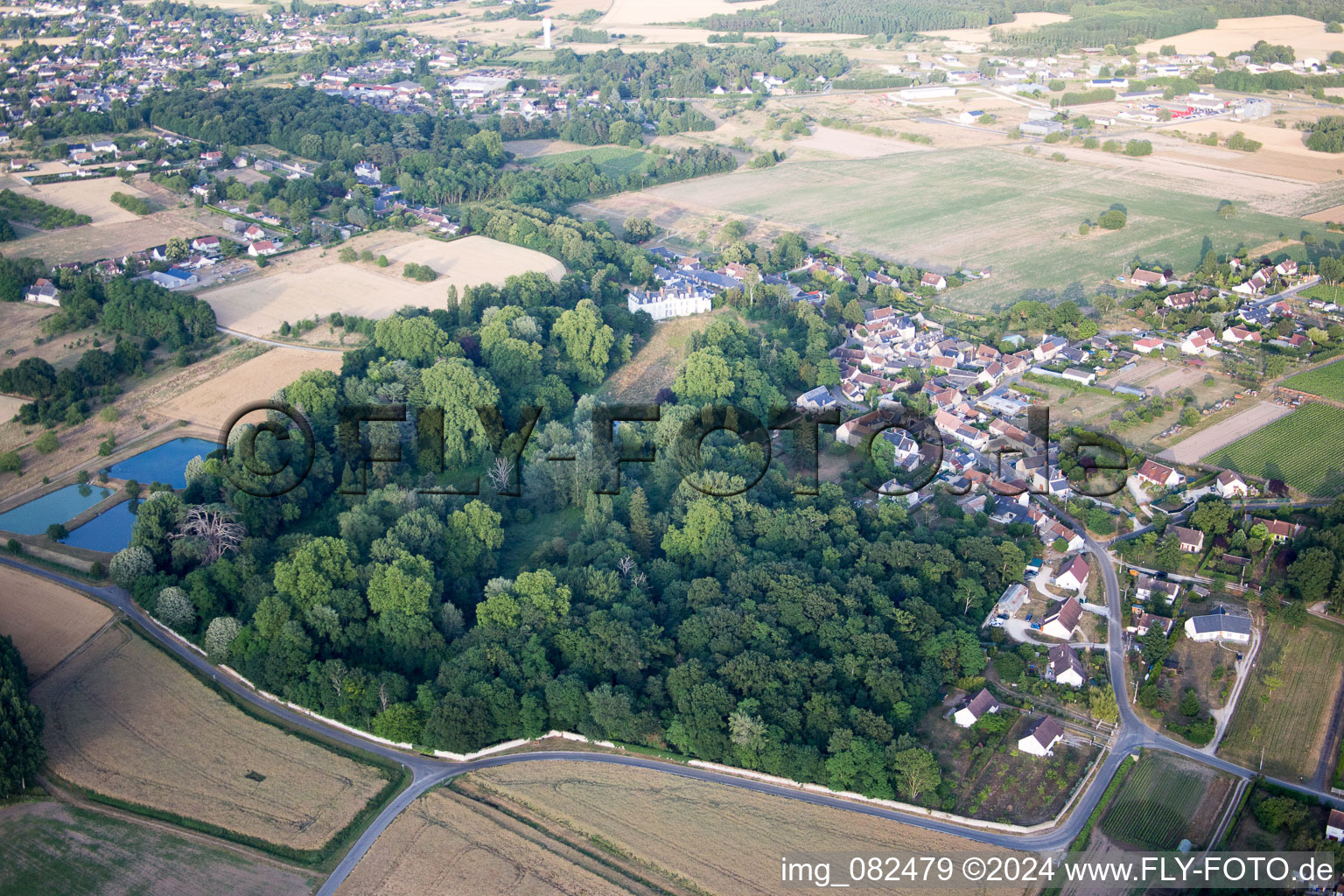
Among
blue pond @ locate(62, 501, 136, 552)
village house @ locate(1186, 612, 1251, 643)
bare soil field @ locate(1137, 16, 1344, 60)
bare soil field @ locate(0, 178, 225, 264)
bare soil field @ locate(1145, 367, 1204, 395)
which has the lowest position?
blue pond @ locate(62, 501, 136, 552)

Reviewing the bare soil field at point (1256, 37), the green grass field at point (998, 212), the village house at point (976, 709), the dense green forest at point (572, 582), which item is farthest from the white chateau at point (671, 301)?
the bare soil field at point (1256, 37)

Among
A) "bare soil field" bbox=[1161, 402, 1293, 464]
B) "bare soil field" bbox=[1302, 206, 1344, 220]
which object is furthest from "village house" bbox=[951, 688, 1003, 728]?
"bare soil field" bbox=[1302, 206, 1344, 220]

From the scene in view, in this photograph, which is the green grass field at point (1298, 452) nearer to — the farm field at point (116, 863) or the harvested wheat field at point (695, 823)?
the harvested wheat field at point (695, 823)

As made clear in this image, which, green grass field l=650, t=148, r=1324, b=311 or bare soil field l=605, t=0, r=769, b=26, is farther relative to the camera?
bare soil field l=605, t=0, r=769, b=26

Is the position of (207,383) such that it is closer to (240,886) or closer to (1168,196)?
A: (240,886)

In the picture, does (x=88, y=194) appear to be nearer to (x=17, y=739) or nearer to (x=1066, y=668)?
(x=17, y=739)

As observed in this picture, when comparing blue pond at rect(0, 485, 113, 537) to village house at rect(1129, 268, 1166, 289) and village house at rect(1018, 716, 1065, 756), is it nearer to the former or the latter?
village house at rect(1018, 716, 1065, 756)
